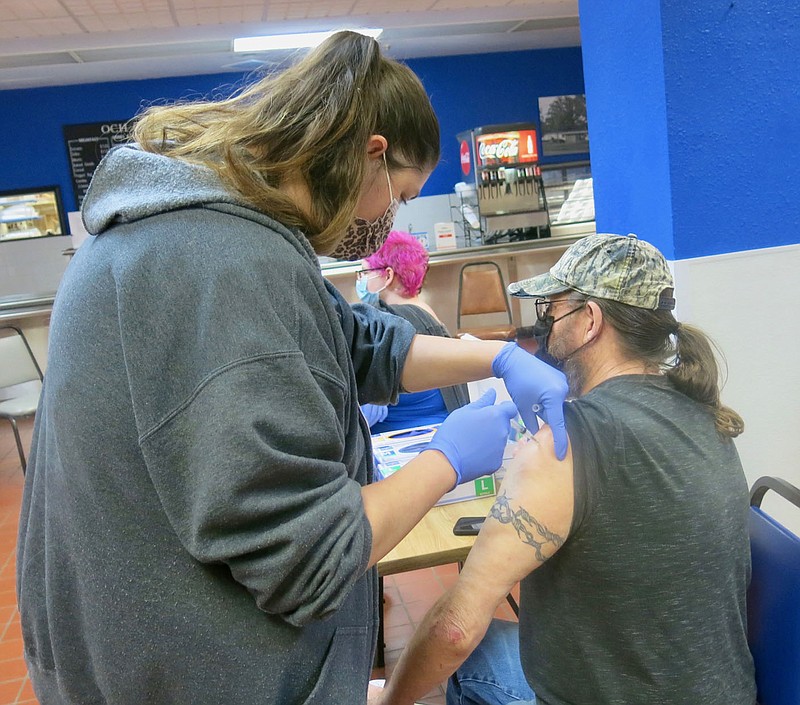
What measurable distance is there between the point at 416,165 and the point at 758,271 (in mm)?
1584

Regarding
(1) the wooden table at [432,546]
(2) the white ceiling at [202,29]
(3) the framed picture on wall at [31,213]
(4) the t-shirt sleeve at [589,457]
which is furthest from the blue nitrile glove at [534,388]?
(3) the framed picture on wall at [31,213]

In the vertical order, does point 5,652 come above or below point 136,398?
below

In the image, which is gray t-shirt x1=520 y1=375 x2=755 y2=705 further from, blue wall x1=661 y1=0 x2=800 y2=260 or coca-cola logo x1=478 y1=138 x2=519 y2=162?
coca-cola logo x1=478 y1=138 x2=519 y2=162

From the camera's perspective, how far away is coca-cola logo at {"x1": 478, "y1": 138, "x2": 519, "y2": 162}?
5.87 m

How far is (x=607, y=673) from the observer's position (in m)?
1.14

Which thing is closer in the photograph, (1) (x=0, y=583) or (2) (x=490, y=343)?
(2) (x=490, y=343)

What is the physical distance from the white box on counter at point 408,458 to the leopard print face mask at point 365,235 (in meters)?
0.63

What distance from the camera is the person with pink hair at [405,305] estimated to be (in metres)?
2.58

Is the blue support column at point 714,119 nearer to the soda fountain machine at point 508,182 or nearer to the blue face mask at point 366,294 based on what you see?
the blue face mask at point 366,294

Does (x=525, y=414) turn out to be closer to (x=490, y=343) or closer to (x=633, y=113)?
(x=490, y=343)

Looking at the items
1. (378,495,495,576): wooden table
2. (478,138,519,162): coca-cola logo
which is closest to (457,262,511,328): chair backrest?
(478,138,519,162): coca-cola logo

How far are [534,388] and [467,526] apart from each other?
520 millimetres

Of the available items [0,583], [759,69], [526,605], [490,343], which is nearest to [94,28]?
[0,583]

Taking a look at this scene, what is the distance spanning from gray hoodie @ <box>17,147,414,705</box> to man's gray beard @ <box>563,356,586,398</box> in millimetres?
639
